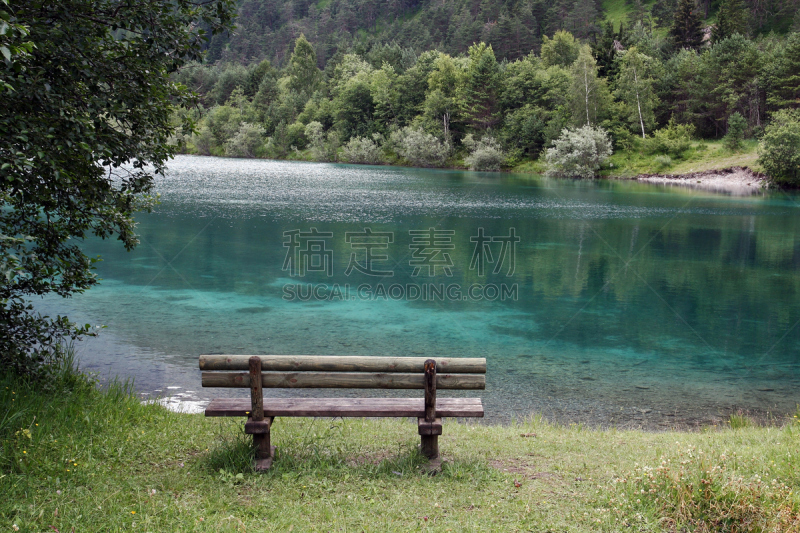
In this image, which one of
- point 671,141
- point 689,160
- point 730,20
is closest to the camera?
point 689,160

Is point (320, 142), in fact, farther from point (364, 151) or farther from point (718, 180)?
point (718, 180)

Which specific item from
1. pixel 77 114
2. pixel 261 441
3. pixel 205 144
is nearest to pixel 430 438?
pixel 261 441

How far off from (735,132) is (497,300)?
63108mm

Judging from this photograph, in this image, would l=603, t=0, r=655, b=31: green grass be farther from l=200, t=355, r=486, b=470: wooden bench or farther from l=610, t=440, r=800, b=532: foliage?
l=610, t=440, r=800, b=532: foliage

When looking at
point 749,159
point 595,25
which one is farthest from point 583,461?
point 595,25

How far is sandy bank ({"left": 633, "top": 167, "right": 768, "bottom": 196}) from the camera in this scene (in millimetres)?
58281

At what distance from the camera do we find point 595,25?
133 m

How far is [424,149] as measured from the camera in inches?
3472

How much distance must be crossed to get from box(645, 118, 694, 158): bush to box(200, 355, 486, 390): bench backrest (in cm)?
7545

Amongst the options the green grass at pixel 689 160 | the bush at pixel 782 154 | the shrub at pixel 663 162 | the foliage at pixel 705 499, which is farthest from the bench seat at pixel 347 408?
the shrub at pixel 663 162

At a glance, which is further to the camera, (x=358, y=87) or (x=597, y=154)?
(x=358, y=87)

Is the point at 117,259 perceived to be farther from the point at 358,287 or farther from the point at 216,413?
the point at 216,413

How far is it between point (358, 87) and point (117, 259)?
87489mm

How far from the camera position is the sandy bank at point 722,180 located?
5828cm
